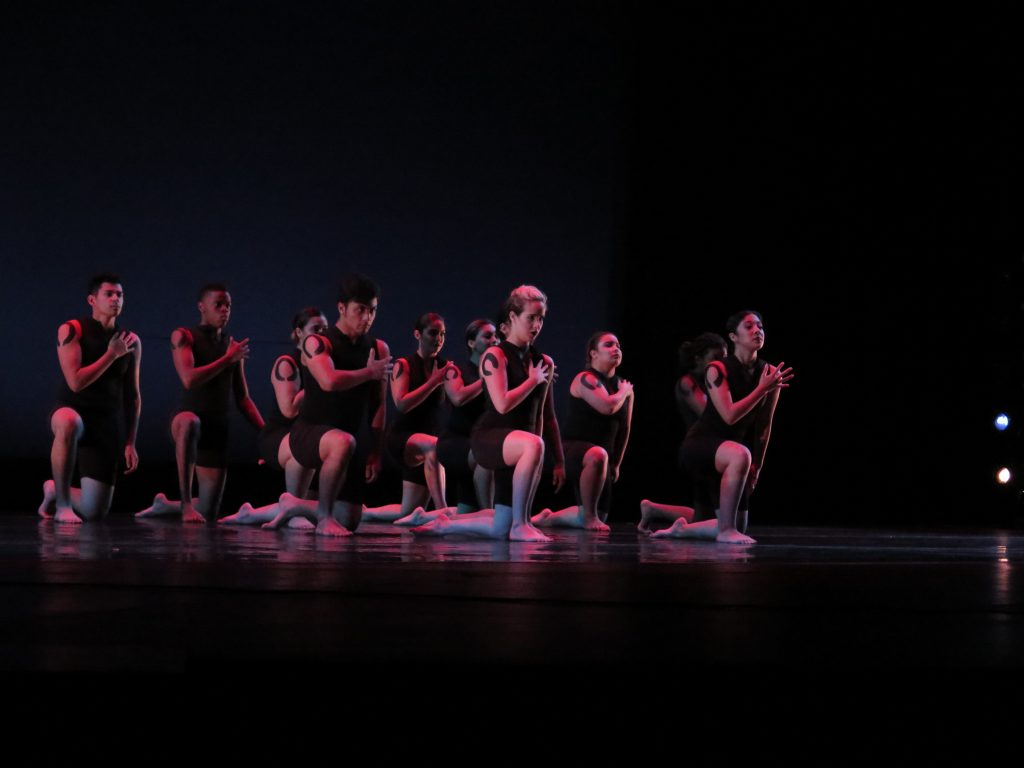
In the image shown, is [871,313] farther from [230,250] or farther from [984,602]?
[984,602]

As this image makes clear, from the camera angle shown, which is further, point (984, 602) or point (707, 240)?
point (707, 240)

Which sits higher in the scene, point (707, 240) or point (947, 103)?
point (947, 103)

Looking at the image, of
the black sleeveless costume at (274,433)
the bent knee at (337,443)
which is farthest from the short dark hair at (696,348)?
the bent knee at (337,443)

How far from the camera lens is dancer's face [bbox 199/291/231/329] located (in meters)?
6.35

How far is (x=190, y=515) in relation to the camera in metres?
6.29

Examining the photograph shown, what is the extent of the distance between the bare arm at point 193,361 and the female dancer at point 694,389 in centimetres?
210

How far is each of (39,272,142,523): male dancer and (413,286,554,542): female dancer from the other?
172 cm

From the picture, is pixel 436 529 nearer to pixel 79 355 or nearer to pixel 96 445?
pixel 96 445

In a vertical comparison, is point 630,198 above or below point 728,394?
above

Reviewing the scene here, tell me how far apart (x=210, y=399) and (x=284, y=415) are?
0.43 m

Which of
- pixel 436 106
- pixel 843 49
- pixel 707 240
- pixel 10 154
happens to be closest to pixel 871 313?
pixel 707 240

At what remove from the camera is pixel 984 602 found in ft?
8.61

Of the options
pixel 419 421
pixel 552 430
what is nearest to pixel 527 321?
pixel 552 430

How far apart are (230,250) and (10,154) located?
4.57ft
